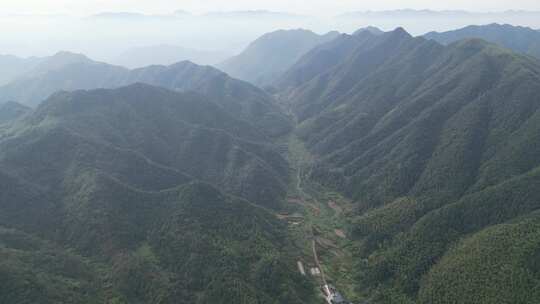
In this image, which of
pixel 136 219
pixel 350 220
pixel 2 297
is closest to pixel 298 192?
pixel 350 220

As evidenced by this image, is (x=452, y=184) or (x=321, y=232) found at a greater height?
(x=452, y=184)

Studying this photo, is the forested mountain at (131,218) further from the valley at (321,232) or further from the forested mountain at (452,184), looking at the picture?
the forested mountain at (452,184)

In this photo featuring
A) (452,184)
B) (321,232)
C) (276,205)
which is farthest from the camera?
(276,205)

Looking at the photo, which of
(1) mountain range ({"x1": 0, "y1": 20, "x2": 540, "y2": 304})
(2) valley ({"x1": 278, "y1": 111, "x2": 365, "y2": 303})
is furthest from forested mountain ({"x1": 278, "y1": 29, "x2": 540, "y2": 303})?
(2) valley ({"x1": 278, "y1": 111, "x2": 365, "y2": 303})

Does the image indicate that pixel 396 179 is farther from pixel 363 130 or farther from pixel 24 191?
pixel 24 191

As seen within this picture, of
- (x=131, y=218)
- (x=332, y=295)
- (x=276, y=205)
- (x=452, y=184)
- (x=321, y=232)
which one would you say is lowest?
(x=276, y=205)

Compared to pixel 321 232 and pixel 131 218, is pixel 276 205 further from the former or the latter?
pixel 131 218

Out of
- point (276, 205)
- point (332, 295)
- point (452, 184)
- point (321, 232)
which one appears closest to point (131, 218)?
point (276, 205)

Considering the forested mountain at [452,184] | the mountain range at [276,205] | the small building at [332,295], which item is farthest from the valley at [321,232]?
the forested mountain at [452,184]
